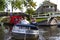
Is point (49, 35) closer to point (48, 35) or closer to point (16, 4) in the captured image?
point (48, 35)

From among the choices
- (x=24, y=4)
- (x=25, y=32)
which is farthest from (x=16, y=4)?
(x=25, y=32)

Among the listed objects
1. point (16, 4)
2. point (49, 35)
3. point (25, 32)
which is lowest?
point (49, 35)

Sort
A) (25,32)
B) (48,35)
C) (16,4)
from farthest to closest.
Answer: (16,4) → (48,35) → (25,32)

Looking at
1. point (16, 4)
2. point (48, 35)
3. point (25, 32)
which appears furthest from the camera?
point (16, 4)

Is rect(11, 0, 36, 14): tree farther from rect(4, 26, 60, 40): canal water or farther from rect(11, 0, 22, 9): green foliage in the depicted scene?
rect(4, 26, 60, 40): canal water

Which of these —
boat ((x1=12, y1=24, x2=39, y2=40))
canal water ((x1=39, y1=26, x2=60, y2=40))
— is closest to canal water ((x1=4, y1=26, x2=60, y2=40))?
canal water ((x1=39, y1=26, x2=60, y2=40))

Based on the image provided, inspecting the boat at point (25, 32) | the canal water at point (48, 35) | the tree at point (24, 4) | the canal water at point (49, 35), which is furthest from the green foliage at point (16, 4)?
the boat at point (25, 32)

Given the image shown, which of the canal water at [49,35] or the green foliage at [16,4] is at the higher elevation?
the green foliage at [16,4]

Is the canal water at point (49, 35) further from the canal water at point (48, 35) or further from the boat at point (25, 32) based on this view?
the boat at point (25, 32)

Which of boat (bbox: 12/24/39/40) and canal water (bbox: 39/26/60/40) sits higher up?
boat (bbox: 12/24/39/40)

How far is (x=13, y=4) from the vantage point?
219 ft

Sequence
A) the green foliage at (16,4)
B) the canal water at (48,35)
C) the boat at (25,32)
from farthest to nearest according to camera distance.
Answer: the green foliage at (16,4), the canal water at (48,35), the boat at (25,32)

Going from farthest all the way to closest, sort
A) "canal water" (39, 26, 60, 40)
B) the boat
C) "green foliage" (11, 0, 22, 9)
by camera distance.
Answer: "green foliage" (11, 0, 22, 9), "canal water" (39, 26, 60, 40), the boat

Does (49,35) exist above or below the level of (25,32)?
below
